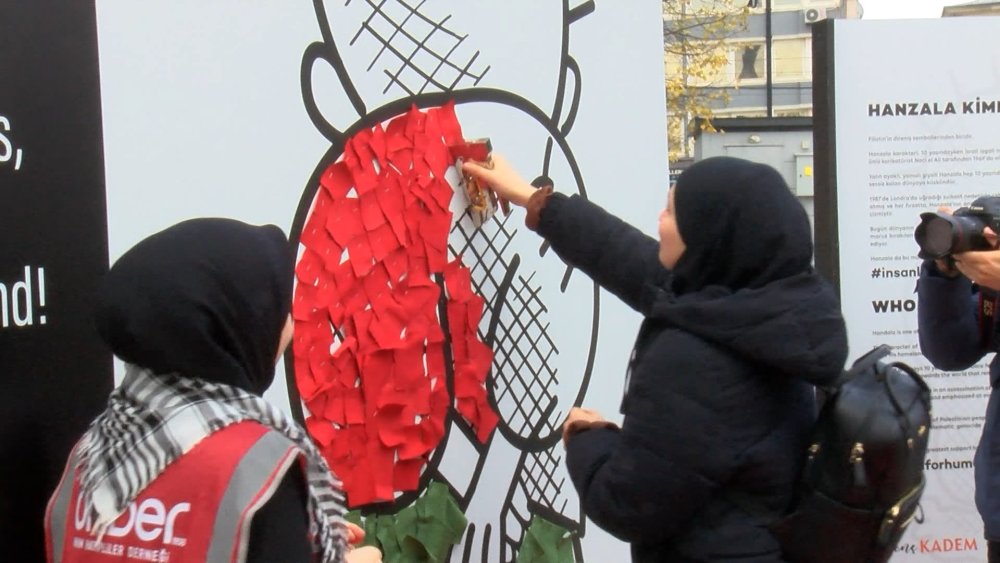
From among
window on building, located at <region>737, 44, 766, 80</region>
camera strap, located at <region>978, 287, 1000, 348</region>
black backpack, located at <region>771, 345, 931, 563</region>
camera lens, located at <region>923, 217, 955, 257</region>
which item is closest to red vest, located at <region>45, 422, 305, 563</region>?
black backpack, located at <region>771, 345, 931, 563</region>

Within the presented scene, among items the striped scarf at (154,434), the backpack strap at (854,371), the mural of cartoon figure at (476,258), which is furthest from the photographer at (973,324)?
the striped scarf at (154,434)

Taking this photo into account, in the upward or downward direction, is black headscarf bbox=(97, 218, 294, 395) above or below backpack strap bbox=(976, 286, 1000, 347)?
above

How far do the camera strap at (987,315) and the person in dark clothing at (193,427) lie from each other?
1961 mm

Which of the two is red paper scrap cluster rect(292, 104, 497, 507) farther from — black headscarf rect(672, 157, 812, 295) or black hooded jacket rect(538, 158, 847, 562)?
black headscarf rect(672, 157, 812, 295)

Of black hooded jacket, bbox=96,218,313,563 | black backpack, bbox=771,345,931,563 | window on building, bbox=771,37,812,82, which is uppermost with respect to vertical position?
window on building, bbox=771,37,812,82

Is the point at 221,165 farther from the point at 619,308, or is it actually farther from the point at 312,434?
the point at 619,308

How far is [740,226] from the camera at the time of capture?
5.75 ft

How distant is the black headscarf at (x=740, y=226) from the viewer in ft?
5.74

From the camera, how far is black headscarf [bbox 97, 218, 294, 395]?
1334 millimetres

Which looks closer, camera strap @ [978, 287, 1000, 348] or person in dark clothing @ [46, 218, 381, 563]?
person in dark clothing @ [46, 218, 381, 563]

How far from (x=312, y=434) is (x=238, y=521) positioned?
979mm

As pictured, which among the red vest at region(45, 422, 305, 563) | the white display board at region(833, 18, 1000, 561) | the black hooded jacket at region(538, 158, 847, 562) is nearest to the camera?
the red vest at region(45, 422, 305, 563)

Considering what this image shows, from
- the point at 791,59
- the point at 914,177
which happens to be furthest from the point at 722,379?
the point at 791,59

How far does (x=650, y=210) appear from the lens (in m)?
3.05
